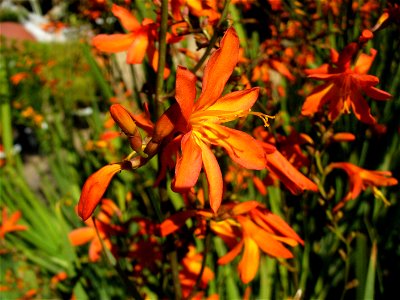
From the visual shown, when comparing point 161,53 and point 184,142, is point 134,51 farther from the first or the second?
point 184,142

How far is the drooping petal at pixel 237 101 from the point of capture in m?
0.57

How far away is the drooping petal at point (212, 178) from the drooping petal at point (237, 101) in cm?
7

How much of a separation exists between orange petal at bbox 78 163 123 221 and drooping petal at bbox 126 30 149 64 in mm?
281

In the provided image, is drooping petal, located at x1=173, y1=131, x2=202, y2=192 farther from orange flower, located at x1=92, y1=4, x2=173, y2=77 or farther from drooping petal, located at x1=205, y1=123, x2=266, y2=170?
orange flower, located at x1=92, y1=4, x2=173, y2=77

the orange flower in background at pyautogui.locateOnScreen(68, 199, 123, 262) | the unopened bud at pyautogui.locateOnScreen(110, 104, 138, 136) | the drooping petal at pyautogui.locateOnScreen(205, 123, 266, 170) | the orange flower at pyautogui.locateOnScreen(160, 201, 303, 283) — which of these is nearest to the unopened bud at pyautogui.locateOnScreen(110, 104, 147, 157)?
the unopened bud at pyautogui.locateOnScreen(110, 104, 138, 136)

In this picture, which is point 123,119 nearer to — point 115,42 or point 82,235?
point 115,42

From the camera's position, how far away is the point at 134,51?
743 millimetres

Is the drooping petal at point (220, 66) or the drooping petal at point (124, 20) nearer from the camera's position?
the drooping petal at point (220, 66)

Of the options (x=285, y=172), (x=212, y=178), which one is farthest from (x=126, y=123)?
(x=285, y=172)

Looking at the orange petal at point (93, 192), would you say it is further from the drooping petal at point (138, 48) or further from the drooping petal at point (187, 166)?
the drooping petal at point (138, 48)

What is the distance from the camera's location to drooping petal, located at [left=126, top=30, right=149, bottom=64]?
734mm

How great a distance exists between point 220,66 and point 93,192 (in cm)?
23

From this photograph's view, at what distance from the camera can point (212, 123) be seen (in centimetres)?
58

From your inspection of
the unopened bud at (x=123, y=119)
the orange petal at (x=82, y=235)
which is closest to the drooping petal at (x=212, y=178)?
the unopened bud at (x=123, y=119)
